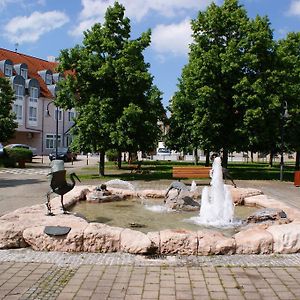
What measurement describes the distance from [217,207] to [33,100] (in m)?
50.9

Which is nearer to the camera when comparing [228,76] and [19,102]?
[228,76]

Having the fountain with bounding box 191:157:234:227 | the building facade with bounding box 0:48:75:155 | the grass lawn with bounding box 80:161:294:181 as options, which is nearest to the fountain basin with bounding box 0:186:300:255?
the fountain with bounding box 191:157:234:227

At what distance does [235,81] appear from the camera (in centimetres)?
2461

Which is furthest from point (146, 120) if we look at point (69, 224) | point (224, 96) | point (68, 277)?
point (68, 277)

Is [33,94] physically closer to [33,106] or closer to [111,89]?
[33,106]

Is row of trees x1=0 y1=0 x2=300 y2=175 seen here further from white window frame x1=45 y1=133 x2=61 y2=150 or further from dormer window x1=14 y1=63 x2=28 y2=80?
white window frame x1=45 y1=133 x2=61 y2=150

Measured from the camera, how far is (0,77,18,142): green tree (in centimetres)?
3394

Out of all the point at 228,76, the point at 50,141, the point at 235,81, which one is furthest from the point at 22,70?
the point at 235,81

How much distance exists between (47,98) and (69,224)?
54926 millimetres

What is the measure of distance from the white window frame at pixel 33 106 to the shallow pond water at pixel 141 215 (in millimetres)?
46866

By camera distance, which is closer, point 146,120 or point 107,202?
point 107,202

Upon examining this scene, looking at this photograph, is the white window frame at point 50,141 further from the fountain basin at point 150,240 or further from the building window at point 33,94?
the fountain basin at point 150,240

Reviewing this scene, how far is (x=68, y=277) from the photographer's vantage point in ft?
18.6

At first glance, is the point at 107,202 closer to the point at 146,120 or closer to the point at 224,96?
the point at 146,120
